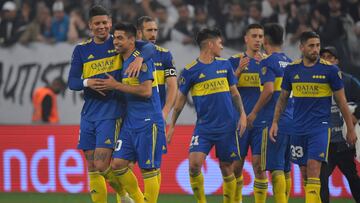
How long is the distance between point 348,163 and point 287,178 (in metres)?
0.76

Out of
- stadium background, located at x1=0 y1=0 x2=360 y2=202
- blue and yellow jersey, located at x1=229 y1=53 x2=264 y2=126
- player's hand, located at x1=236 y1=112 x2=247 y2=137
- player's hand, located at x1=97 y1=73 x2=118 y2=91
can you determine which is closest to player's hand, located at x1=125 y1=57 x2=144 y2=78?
player's hand, located at x1=97 y1=73 x2=118 y2=91

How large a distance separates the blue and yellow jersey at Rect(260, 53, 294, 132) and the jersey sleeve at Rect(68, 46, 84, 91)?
2.19 meters

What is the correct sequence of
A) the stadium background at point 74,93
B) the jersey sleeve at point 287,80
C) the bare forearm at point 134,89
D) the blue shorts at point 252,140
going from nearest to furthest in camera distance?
1. the bare forearm at point 134,89
2. the jersey sleeve at point 287,80
3. the blue shorts at point 252,140
4. the stadium background at point 74,93

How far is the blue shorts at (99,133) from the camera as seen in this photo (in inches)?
353

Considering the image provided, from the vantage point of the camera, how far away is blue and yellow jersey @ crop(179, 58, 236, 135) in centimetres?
955

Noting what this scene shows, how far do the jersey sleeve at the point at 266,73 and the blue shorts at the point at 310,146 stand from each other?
3.14 ft

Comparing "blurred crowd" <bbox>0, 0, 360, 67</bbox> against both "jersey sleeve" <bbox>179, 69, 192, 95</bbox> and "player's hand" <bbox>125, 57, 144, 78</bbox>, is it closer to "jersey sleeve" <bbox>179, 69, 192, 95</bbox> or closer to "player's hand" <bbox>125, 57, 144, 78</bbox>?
"jersey sleeve" <bbox>179, 69, 192, 95</bbox>

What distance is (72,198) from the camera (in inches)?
479

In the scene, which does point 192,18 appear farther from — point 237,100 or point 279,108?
point 279,108

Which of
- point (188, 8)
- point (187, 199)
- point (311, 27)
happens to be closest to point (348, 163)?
point (187, 199)

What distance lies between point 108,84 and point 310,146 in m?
2.23

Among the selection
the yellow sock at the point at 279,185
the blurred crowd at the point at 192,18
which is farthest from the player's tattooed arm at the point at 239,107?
the blurred crowd at the point at 192,18

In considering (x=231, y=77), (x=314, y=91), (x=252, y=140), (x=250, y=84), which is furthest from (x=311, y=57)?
(x=252, y=140)

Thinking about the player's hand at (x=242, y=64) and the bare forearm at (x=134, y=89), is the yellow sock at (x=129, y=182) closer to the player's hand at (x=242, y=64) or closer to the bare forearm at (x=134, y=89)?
the bare forearm at (x=134, y=89)
